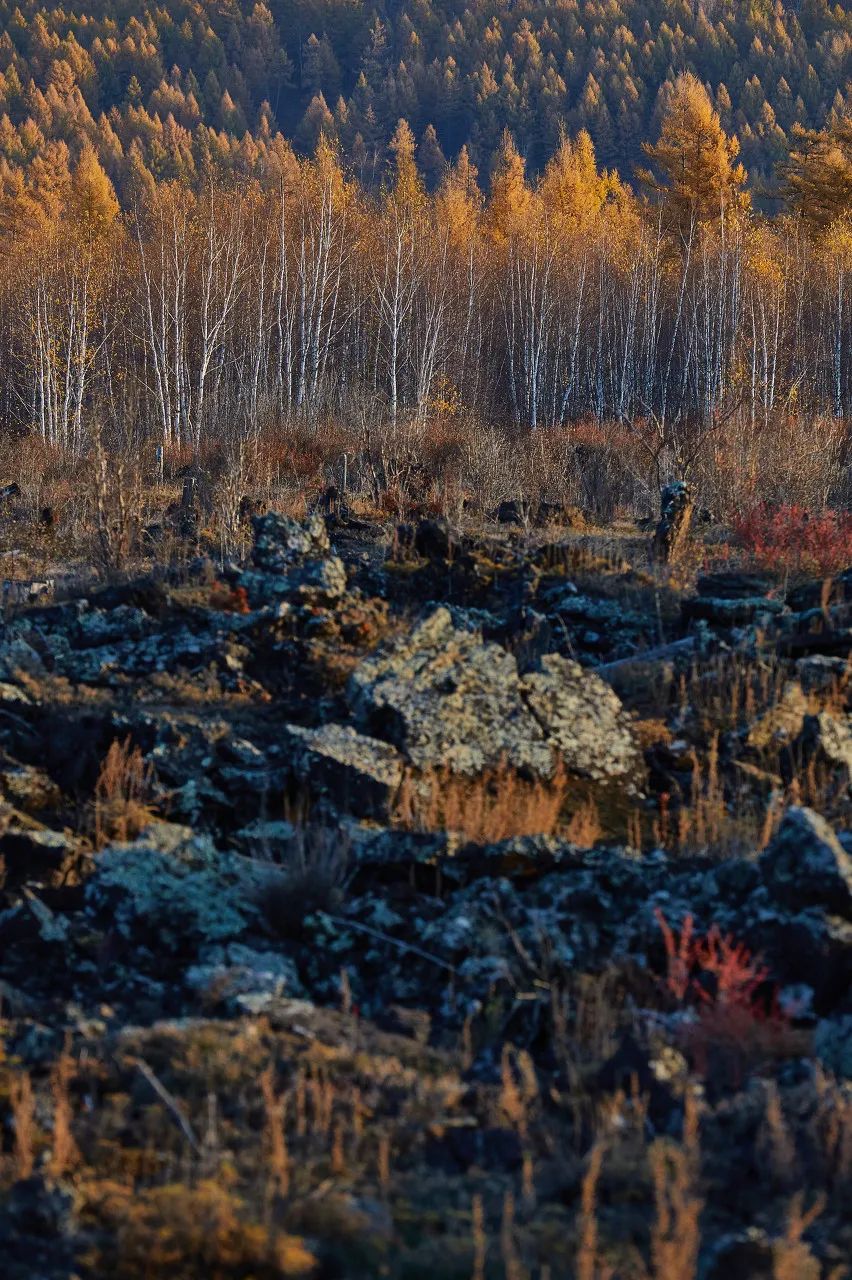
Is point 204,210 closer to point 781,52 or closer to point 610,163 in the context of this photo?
point 610,163

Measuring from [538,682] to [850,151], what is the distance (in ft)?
126

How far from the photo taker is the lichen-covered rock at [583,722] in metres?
6.66

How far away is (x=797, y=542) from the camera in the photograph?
38.6 feet

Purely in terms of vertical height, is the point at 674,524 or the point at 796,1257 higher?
the point at 674,524

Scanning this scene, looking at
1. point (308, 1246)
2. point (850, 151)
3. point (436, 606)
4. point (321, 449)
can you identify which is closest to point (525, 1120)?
point (308, 1246)

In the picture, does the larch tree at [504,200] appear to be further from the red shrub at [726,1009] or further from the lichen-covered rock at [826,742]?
the red shrub at [726,1009]

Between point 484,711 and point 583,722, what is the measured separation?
0.57 meters

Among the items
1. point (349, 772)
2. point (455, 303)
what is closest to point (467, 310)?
point (455, 303)

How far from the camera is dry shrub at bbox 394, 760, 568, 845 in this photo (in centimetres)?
564

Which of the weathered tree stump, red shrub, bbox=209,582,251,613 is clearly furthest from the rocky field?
the weathered tree stump

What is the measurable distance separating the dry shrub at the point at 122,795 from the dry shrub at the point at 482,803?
1.21m

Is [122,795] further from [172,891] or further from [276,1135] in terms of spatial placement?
[276,1135]

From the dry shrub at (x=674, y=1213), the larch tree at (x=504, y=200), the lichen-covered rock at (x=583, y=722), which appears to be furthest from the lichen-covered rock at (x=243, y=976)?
the larch tree at (x=504, y=200)

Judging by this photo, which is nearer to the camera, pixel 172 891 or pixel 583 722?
pixel 172 891
